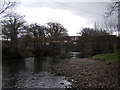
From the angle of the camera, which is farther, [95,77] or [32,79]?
[32,79]

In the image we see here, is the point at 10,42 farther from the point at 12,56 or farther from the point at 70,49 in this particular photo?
the point at 70,49

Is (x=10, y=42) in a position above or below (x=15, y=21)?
below

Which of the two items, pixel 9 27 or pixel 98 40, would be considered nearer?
pixel 9 27

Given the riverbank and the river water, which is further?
the river water

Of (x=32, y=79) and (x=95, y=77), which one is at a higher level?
(x=95, y=77)

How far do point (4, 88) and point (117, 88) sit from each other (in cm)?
572

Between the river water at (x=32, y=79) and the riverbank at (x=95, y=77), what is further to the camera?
the river water at (x=32, y=79)

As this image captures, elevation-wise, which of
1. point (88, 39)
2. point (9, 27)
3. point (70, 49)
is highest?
point (9, 27)

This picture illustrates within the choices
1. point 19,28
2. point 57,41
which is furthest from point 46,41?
point 19,28

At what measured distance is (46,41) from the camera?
1738 inches

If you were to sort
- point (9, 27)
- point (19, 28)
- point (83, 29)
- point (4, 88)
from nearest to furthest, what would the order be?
point (4, 88)
point (9, 27)
point (19, 28)
point (83, 29)

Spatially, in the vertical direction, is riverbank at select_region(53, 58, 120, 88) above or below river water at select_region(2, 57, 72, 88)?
above

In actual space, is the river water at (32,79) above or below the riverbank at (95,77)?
below

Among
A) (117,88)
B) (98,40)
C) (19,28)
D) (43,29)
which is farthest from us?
(43,29)
